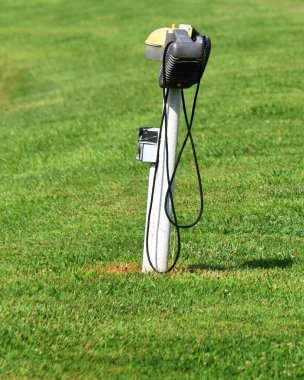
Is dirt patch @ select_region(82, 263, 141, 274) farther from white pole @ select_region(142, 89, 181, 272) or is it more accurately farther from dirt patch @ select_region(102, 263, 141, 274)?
white pole @ select_region(142, 89, 181, 272)

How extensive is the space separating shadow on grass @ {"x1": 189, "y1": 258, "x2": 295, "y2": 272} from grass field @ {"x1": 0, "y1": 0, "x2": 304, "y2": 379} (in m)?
0.01

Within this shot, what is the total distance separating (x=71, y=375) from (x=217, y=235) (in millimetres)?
3982

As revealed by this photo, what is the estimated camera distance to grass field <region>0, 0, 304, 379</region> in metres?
6.00

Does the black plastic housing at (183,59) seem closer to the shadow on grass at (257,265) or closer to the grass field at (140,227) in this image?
the grass field at (140,227)

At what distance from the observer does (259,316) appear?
6641 millimetres

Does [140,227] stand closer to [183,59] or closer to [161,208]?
[161,208]

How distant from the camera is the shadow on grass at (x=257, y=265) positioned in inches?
317

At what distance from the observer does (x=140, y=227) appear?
9781 millimetres

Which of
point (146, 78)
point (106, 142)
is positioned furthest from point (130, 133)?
point (146, 78)

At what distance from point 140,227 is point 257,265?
1.92 metres

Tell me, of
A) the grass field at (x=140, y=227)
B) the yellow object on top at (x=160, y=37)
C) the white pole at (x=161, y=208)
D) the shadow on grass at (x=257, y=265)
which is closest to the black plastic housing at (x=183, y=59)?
the yellow object on top at (x=160, y=37)

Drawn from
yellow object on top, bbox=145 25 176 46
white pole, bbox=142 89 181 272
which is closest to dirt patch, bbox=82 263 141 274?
white pole, bbox=142 89 181 272

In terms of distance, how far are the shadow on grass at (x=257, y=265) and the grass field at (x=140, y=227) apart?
0.04 feet

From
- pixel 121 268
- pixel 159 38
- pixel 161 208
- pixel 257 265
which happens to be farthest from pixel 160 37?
pixel 257 265
